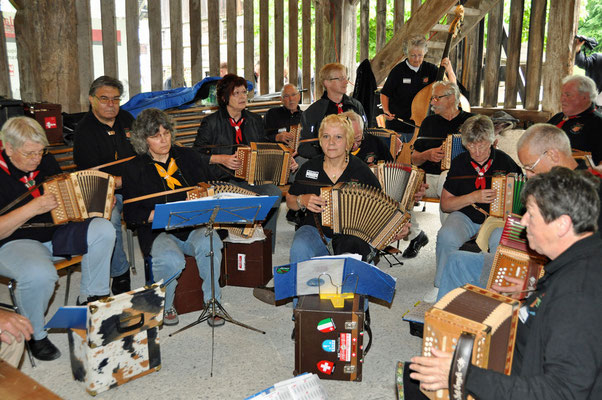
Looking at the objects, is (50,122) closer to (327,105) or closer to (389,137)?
(327,105)

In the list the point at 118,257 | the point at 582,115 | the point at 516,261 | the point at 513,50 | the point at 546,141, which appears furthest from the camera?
the point at 513,50

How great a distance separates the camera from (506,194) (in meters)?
3.95

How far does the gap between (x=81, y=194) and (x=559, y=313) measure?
3038 mm

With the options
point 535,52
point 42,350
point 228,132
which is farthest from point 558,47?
point 42,350

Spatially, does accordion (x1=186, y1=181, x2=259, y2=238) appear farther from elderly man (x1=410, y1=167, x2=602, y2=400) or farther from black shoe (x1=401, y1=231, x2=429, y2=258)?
elderly man (x1=410, y1=167, x2=602, y2=400)

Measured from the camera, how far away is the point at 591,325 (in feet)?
5.63

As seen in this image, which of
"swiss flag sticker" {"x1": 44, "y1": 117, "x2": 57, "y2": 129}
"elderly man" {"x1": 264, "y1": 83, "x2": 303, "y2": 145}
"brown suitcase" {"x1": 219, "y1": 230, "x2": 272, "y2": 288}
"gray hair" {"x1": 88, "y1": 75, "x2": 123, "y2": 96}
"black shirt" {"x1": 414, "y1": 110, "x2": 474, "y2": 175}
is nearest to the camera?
"brown suitcase" {"x1": 219, "y1": 230, "x2": 272, "y2": 288}

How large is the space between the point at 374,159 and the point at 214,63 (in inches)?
111

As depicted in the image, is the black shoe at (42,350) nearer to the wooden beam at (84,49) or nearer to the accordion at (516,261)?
the accordion at (516,261)

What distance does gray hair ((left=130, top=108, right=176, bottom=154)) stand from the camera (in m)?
4.06

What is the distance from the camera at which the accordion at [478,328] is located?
1.99 m

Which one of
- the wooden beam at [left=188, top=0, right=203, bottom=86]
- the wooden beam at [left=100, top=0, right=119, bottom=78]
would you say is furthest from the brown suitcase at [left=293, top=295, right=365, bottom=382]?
the wooden beam at [left=188, top=0, right=203, bottom=86]

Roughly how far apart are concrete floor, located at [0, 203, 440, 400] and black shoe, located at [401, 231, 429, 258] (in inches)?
30.3

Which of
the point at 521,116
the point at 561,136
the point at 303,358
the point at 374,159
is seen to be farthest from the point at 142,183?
the point at 521,116
